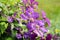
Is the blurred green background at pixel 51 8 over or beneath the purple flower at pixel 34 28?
beneath

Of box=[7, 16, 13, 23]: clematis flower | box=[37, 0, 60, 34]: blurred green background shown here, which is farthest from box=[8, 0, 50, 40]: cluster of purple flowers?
box=[37, 0, 60, 34]: blurred green background

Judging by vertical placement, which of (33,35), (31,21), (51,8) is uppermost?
(31,21)

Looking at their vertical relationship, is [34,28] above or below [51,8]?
above

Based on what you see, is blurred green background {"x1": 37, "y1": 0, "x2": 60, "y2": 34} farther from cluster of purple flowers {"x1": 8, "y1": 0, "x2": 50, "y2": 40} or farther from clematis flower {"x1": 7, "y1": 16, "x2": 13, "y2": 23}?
clematis flower {"x1": 7, "y1": 16, "x2": 13, "y2": 23}

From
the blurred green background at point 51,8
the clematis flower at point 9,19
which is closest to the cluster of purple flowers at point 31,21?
the clematis flower at point 9,19

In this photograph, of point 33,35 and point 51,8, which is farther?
point 51,8

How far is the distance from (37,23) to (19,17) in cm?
17

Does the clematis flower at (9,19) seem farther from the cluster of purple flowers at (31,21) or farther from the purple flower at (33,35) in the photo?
the purple flower at (33,35)

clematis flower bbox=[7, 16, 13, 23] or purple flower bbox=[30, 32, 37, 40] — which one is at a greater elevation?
clematis flower bbox=[7, 16, 13, 23]

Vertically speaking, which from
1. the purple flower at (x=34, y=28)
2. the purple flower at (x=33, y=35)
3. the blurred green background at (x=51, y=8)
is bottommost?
the blurred green background at (x=51, y=8)

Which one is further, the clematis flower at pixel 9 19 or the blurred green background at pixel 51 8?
the blurred green background at pixel 51 8

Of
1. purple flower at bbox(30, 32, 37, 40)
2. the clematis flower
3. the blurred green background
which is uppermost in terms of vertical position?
the clematis flower

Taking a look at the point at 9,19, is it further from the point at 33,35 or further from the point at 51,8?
the point at 51,8

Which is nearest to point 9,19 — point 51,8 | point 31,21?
point 31,21
